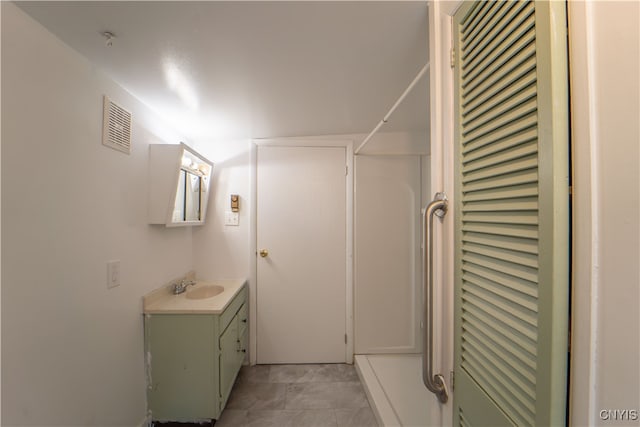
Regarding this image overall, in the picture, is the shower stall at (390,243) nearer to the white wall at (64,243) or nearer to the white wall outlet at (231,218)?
the white wall outlet at (231,218)

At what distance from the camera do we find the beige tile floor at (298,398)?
1.72 metres

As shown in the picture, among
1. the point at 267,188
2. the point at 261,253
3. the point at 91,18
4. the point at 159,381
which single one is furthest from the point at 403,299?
the point at 91,18

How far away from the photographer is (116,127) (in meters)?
1.38

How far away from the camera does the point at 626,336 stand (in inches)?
15.7

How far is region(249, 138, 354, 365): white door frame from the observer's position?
236 centimetres

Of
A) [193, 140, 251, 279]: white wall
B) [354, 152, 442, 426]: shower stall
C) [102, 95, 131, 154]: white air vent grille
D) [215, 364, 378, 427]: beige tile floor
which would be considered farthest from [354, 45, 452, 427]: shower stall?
[102, 95, 131, 154]: white air vent grille

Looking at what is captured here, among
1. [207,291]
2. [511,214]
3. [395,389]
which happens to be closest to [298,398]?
[395,389]

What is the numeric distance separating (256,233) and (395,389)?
1.76 m

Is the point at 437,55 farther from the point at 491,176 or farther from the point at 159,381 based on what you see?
the point at 159,381

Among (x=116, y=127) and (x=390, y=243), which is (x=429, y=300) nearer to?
(x=390, y=243)

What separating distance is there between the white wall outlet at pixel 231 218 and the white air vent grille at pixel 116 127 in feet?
3.30

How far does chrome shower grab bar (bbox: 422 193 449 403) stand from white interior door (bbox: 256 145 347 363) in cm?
159

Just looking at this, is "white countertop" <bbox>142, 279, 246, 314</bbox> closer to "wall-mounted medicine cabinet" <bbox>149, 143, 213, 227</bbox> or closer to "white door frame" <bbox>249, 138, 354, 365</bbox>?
"white door frame" <bbox>249, 138, 354, 365</bbox>

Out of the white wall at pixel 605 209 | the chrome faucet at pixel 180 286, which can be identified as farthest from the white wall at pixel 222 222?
the white wall at pixel 605 209
